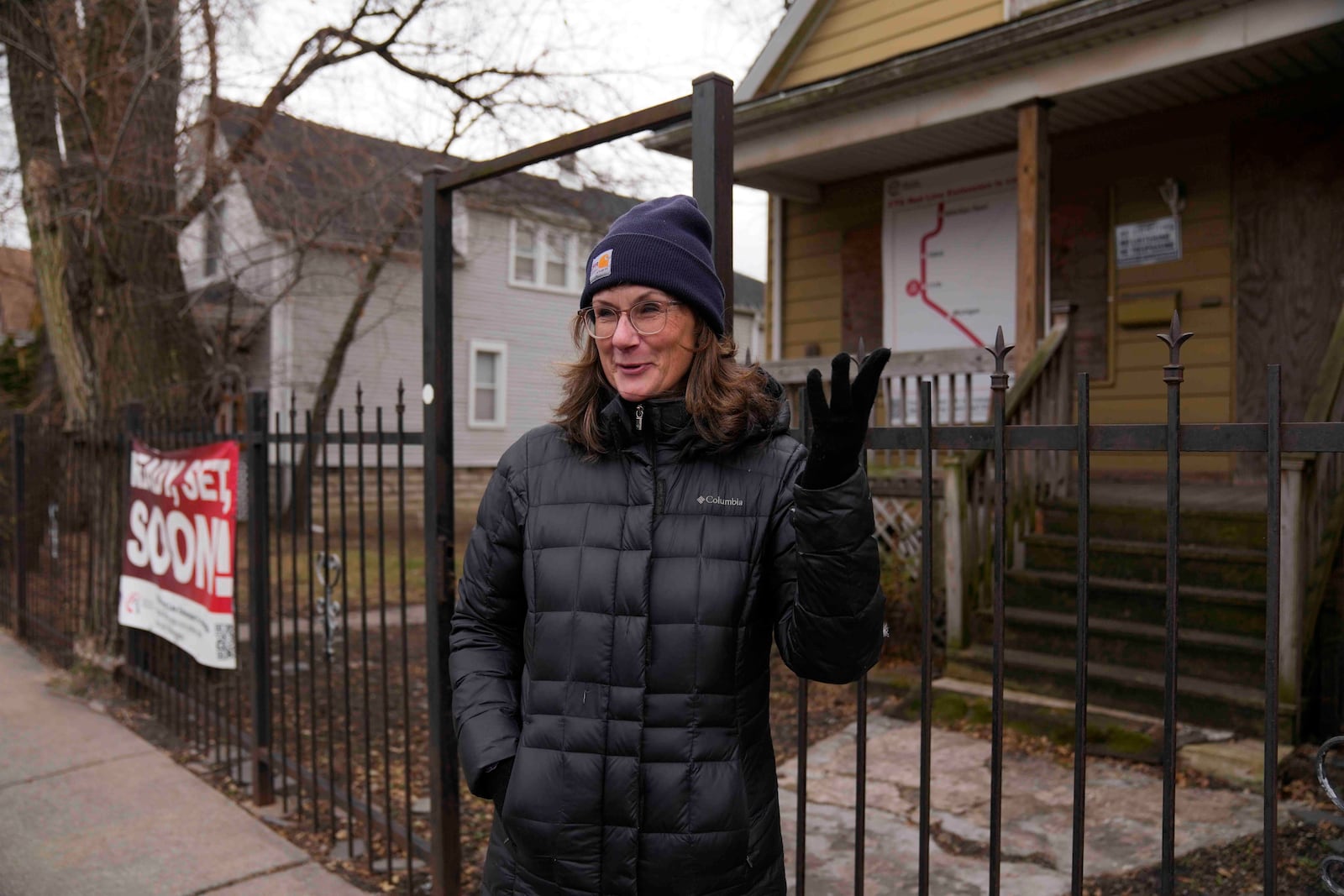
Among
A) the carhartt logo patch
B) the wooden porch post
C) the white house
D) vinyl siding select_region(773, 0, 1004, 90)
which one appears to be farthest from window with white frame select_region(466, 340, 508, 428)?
the carhartt logo patch

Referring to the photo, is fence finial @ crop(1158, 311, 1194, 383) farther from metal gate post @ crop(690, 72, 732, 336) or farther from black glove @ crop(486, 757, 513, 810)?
black glove @ crop(486, 757, 513, 810)

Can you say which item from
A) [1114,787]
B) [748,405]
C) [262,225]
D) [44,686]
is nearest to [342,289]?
[262,225]

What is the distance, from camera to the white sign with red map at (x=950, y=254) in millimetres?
8617

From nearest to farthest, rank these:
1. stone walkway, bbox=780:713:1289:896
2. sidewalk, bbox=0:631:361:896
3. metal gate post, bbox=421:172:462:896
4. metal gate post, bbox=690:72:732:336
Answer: metal gate post, bbox=690:72:732:336
metal gate post, bbox=421:172:462:896
sidewalk, bbox=0:631:361:896
stone walkway, bbox=780:713:1289:896

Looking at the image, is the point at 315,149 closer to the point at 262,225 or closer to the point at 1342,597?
the point at 262,225

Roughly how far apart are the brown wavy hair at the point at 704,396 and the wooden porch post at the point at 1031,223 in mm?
5350

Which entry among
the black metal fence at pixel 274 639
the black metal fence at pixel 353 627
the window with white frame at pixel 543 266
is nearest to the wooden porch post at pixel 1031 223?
the black metal fence at pixel 353 627

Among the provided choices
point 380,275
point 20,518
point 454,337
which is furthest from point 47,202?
point 454,337

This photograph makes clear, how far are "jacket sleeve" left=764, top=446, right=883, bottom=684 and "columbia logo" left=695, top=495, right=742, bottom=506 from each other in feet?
0.58

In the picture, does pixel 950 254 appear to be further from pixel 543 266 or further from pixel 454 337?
pixel 543 266

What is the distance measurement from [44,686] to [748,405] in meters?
6.57

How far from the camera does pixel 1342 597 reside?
186 inches

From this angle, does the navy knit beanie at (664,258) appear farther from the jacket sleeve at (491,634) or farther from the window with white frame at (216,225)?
the window with white frame at (216,225)

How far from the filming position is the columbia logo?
1858mm
